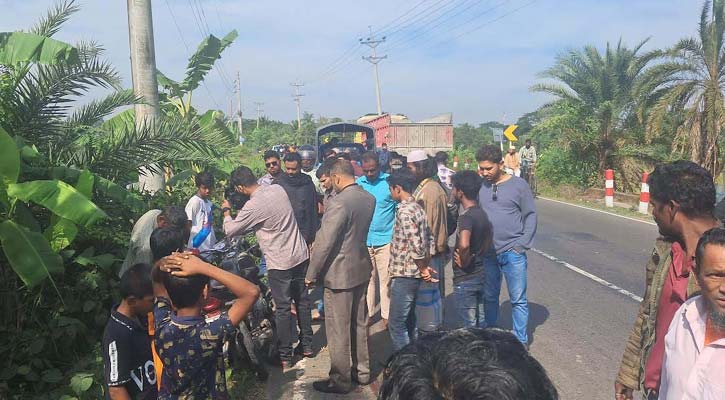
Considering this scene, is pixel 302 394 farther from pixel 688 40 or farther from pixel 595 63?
pixel 595 63

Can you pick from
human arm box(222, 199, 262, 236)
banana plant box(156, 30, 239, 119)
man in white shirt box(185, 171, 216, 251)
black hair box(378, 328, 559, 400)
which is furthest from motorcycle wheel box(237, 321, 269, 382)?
banana plant box(156, 30, 239, 119)

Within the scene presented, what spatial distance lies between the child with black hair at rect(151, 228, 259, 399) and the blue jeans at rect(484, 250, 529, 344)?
2.88 m

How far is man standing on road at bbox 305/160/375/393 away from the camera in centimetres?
430

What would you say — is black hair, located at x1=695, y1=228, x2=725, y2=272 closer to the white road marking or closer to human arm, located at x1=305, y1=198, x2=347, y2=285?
human arm, located at x1=305, y1=198, x2=347, y2=285

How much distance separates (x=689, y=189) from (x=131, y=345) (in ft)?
8.75

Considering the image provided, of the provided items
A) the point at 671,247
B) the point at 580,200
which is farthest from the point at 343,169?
the point at 580,200

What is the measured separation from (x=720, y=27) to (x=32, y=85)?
52.4ft

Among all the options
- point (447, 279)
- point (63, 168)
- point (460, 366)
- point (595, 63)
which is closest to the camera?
point (460, 366)

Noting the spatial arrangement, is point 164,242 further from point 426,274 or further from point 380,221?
point 380,221

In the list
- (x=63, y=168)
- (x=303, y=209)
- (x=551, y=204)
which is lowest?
(x=551, y=204)

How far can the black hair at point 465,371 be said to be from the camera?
3.45 feet

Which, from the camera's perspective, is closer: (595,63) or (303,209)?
(303,209)

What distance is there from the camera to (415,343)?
1.19m

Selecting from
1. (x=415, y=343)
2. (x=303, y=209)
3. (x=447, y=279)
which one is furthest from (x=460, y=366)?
(x=447, y=279)
